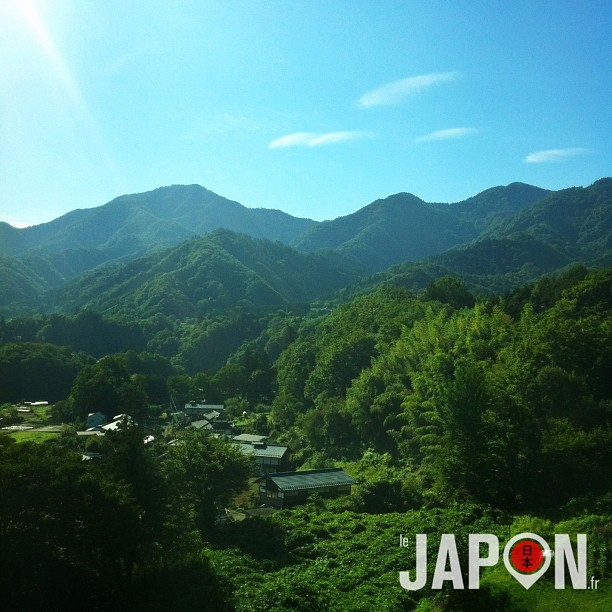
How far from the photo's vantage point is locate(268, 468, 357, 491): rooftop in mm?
24906

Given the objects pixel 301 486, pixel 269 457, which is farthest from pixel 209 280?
pixel 301 486

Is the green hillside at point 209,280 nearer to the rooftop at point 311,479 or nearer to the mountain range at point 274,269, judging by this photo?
the mountain range at point 274,269

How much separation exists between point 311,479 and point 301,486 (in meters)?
0.87

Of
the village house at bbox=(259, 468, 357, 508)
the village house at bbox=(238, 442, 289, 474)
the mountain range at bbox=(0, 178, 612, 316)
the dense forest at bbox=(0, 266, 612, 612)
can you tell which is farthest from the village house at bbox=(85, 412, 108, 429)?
the mountain range at bbox=(0, 178, 612, 316)

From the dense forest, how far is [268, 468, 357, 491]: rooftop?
1.72 metres

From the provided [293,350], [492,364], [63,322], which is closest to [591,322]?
[492,364]

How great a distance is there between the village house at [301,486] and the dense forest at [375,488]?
5.25 ft

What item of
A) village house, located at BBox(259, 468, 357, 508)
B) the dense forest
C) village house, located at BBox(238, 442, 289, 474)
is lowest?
village house, located at BBox(238, 442, 289, 474)

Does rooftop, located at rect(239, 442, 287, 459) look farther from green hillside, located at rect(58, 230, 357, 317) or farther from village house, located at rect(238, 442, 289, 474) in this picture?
green hillside, located at rect(58, 230, 357, 317)

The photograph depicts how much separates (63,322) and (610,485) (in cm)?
8673

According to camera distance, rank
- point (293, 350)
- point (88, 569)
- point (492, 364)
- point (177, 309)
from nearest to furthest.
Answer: point (88, 569), point (492, 364), point (293, 350), point (177, 309)

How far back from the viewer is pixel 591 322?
2109cm

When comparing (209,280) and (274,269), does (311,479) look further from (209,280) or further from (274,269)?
(274,269)

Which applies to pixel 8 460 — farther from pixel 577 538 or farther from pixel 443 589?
pixel 577 538
